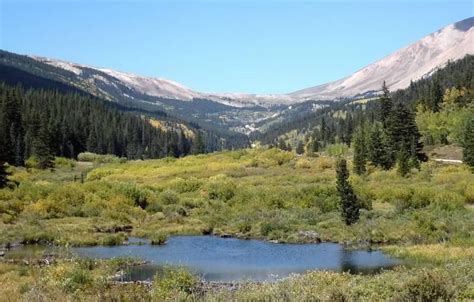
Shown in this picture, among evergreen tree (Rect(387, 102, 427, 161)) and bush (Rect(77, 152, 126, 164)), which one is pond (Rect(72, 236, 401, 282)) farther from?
bush (Rect(77, 152, 126, 164))

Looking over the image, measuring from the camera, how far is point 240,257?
3956 cm

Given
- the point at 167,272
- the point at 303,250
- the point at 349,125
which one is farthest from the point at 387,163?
the point at 349,125

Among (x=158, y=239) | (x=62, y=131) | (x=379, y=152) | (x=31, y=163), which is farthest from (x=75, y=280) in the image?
(x=62, y=131)

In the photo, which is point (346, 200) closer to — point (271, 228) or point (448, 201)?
point (271, 228)

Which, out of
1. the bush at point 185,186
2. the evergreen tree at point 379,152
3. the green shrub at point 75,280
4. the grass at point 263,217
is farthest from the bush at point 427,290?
the evergreen tree at point 379,152

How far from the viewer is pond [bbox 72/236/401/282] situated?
108 feet

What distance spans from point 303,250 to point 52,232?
65.2 feet

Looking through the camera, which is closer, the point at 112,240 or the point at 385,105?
the point at 112,240

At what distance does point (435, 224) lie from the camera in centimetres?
4631

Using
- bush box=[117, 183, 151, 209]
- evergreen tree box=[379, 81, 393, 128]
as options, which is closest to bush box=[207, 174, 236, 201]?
bush box=[117, 183, 151, 209]

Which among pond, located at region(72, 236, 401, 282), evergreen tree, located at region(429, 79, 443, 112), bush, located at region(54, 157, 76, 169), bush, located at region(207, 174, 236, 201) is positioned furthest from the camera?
evergreen tree, located at region(429, 79, 443, 112)

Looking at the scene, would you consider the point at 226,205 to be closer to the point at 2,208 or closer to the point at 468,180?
the point at 2,208

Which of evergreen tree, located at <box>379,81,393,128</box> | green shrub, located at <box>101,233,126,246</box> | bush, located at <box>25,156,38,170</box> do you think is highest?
evergreen tree, located at <box>379,81,393,128</box>

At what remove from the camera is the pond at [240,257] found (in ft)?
108
